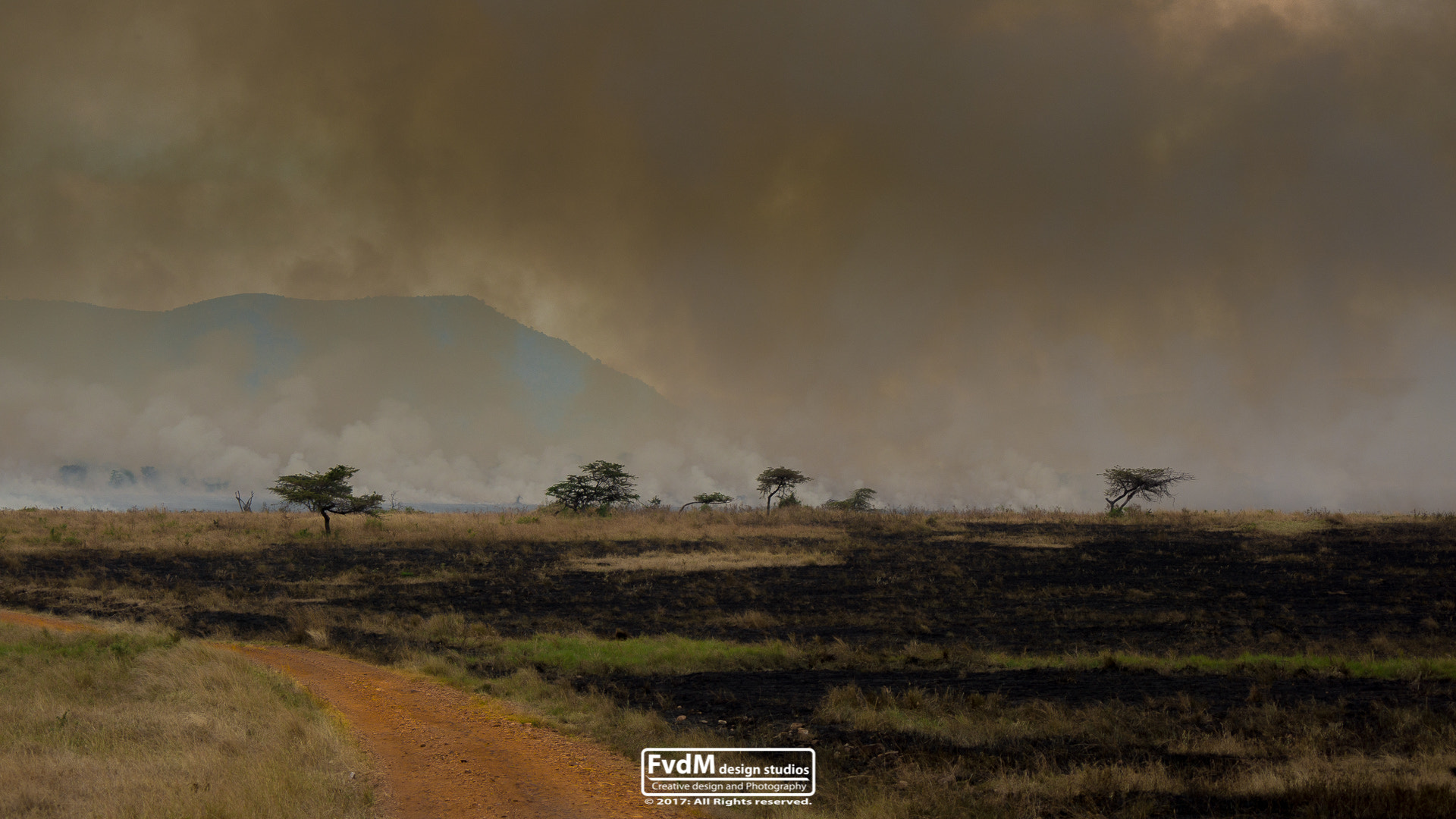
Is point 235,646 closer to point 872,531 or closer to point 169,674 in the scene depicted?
point 169,674

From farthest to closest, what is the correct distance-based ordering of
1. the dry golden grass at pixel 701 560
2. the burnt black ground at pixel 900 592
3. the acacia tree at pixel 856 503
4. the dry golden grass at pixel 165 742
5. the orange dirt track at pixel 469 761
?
the acacia tree at pixel 856 503 < the dry golden grass at pixel 701 560 < the burnt black ground at pixel 900 592 < the orange dirt track at pixel 469 761 < the dry golden grass at pixel 165 742

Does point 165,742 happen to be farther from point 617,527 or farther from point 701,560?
point 617,527

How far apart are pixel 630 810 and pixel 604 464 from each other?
70.2 metres

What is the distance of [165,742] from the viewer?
38.6ft

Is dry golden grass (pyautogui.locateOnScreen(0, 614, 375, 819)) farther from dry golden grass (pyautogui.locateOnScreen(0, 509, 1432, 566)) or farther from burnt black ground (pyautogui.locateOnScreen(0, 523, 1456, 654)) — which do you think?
dry golden grass (pyautogui.locateOnScreen(0, 509, 1432, 566))

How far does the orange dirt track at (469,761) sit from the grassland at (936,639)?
45.4 inches

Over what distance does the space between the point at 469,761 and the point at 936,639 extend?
1505 centimetres

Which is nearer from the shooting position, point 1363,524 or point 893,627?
point 893,627

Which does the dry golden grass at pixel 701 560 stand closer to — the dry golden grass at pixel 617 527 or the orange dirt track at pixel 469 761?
the dry golden grass at pixel 617 527

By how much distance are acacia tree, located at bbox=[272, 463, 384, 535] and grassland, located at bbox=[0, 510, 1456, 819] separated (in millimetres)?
2837

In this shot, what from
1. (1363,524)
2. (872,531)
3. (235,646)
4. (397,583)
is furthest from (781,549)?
(1363,524)

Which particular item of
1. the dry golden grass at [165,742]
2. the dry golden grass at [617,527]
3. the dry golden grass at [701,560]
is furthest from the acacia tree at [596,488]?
the dry golden grass at [165,742]

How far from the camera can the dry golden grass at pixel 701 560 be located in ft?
138

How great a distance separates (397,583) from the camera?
123 feet
